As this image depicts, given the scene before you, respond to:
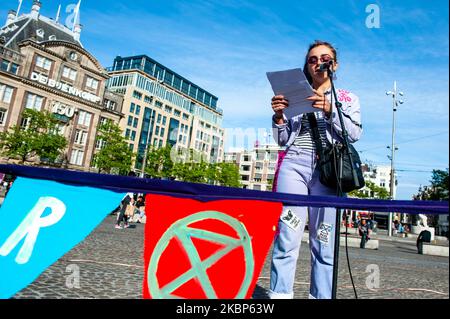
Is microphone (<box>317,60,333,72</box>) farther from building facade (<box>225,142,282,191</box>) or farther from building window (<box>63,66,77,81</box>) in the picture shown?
building facade (<box>225,142,282,191</box>)

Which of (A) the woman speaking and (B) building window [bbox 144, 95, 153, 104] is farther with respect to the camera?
(B) building window [bbox 144, 95, 153, 104]

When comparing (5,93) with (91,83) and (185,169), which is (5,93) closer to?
(91,83)

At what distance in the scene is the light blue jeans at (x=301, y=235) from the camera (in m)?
2.49

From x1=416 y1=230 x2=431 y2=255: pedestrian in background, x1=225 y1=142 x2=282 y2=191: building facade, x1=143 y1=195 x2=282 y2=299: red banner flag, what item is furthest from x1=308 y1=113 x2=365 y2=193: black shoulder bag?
x1=225 y1=142 x2=282 y2=191: building facade

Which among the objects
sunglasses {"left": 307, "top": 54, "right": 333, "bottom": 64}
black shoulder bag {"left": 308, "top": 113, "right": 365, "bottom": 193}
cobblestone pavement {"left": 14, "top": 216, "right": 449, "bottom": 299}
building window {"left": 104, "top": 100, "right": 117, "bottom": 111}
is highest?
building window {"left": 104, "top": 100, "right": 117, "bottom": 111}

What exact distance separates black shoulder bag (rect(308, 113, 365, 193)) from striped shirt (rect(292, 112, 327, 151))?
0.13m

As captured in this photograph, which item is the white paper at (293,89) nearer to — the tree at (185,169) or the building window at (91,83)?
the tree at (185,169)

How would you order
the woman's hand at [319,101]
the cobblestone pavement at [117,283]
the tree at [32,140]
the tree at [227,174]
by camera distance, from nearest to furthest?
the woman's hand at [319,101], the cobblestone pavement at [117,283], the tree at [32,140], the tree at [227,174]

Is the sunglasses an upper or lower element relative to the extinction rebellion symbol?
upper

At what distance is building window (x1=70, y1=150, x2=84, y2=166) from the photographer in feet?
168

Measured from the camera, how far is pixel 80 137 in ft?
172

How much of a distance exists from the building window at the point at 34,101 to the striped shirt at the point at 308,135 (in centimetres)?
5023

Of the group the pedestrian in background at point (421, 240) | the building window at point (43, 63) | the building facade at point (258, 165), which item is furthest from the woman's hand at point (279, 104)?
the building facade at point (258, 165)

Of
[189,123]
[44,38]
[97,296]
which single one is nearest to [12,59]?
[44,38]
